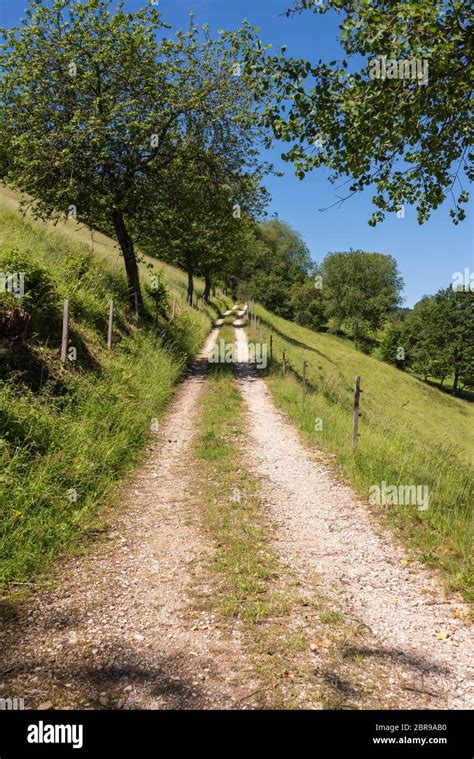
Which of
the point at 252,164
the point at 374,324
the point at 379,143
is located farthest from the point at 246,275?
the point at 379,143

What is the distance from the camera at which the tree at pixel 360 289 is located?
270 feet

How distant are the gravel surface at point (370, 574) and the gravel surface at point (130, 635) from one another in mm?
1553

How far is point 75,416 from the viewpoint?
9500 mm

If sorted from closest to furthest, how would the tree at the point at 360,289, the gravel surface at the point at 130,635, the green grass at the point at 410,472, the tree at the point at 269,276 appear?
1. the gravel surface at the point at 130,635
2. the green grass at the point at 410,472
3. the tree at the point at 269,276
4. the tree at the point at 360,289

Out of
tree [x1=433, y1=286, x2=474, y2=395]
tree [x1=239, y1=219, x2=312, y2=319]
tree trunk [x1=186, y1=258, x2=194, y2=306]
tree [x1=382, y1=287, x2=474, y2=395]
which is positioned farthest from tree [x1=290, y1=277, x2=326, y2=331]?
tree trunk [x1=186, y1=258, x2=194, y2=306]

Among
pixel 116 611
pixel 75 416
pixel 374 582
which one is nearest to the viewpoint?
pixel 116 611

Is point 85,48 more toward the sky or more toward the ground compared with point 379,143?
more toward the sky

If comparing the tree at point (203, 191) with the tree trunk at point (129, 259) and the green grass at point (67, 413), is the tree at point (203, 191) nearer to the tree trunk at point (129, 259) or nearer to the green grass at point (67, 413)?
the tree trunk at point (129, 259)

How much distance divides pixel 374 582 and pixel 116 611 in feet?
10.9

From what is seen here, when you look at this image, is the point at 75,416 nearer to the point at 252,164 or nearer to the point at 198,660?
the point at 198,660

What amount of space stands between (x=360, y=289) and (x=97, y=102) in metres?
80.3

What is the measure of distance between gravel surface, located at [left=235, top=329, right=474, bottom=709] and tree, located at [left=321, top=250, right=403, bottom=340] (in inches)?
2998

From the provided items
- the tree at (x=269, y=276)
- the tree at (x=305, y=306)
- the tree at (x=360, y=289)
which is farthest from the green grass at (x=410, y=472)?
the tree at (x=360, y=289)
